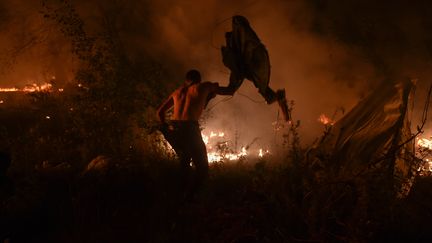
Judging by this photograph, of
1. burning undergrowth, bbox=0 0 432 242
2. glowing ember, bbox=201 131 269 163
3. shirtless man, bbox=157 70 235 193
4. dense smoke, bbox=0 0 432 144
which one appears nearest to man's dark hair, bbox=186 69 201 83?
shirtless man, bbox=157 70 235 193

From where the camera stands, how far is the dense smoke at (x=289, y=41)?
8688 mm

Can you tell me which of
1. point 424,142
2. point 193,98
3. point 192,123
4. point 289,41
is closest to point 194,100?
point 193,98

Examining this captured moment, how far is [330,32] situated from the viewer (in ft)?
31.3

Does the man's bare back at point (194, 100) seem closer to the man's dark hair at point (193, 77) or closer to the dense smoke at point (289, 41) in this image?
the man's dark hair at point (193, 77)

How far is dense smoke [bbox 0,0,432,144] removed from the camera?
28.5 ft

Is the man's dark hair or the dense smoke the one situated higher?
the dense smoke

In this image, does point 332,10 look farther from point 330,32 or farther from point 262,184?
point 262,184

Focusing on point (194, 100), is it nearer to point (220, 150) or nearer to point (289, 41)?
point (220, 150)

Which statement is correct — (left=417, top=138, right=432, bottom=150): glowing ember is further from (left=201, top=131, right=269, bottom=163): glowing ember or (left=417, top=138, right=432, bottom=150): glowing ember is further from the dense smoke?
(left=201, top=131, right=269, bottom=163): glowing ember

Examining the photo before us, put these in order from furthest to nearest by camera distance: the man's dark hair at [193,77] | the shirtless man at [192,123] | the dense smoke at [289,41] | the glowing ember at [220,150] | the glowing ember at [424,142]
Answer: the dense smoke at [289,41] → the glowing ember at [424,142] → the glowing ember at [220,150] → the man's dark hair at [193,77] → the shirtless man at [192,123]

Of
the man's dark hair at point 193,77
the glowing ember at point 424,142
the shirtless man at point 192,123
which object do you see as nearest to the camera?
the shirtless man at point 192,123

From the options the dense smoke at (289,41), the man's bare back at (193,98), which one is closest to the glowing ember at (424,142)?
the dense smoke at (289,41)

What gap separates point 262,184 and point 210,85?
1354 mm

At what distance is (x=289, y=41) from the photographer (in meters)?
9.83
